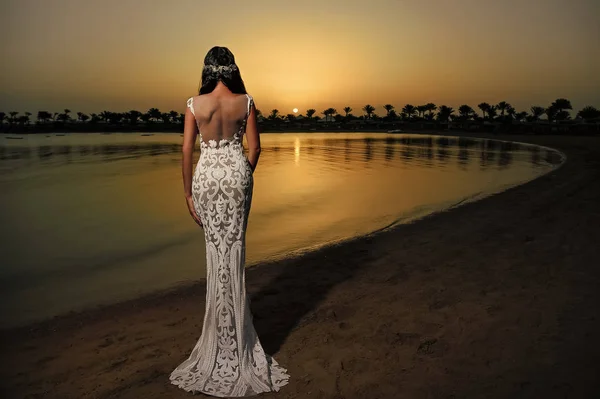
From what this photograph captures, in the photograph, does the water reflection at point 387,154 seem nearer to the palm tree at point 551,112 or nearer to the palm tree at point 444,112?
the palm tree at point 551,112

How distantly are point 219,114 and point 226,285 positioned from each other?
5.04 feet

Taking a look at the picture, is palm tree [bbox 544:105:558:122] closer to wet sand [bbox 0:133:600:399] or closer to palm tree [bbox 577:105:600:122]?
palm tree [bbox 577:105:600:122]

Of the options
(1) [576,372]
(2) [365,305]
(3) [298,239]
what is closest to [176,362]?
(2) [365,305]

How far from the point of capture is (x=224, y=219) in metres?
4.25

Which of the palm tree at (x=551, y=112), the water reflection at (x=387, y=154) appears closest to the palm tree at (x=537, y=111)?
the palm tree at (x=551, y=112)

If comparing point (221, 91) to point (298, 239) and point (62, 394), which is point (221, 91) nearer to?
point (62, 394)

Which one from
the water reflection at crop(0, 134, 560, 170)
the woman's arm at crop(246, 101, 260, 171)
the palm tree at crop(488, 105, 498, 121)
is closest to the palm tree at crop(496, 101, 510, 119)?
the palm tree at crop(488, 105, 498, 121)

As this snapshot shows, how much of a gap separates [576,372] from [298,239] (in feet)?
29.4

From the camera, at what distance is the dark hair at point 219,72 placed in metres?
4.01

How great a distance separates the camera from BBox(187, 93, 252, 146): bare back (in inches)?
159

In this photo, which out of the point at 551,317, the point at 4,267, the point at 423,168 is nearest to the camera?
the point at 551,317

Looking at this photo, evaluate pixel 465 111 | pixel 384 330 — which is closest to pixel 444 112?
pixel 465 111

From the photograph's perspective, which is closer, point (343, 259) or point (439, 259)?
point (439, 259)

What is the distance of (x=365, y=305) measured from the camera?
6406 mm
